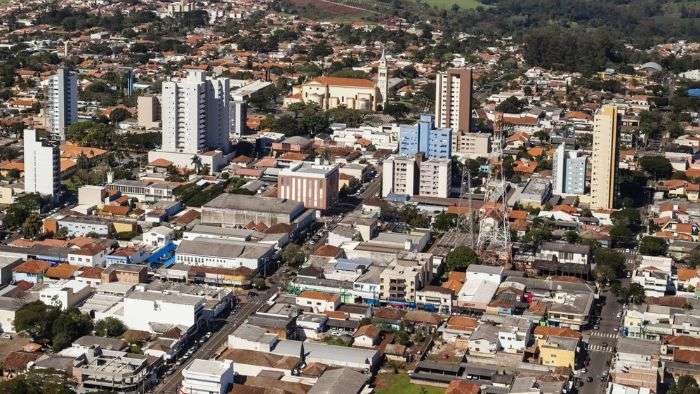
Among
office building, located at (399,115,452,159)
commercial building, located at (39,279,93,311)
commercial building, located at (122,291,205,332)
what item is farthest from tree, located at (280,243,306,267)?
office building, located at (399,115,452,159)

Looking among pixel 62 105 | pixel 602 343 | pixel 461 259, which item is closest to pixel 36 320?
pixel 461 259

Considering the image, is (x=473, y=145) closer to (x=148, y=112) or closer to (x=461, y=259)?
(x=148, y=112)

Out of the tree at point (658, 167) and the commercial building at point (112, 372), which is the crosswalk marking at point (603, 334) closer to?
the commercial building at point (112, 372)

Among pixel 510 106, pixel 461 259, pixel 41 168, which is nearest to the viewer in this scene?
pixel 461 259

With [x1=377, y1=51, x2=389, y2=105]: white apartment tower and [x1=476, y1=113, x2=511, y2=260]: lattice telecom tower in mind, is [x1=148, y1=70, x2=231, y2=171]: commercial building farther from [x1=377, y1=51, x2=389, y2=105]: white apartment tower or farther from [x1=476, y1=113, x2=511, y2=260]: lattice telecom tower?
[x1=377, y1=51, x2=389, y2=105]: white apartment tower

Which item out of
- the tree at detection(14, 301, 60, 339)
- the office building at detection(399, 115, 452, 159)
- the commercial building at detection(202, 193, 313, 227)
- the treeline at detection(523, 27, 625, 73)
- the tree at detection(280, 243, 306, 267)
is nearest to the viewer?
the tree at detection(14, 301, 60, 339)

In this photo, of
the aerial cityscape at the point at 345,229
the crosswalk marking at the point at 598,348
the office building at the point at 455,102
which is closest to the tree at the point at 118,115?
the aerial cityscape at the point at 345,229
